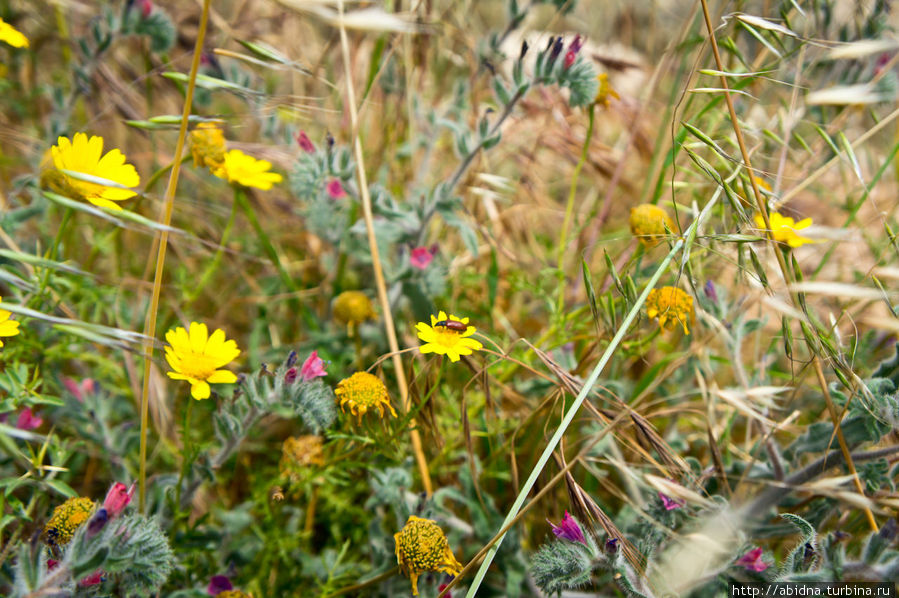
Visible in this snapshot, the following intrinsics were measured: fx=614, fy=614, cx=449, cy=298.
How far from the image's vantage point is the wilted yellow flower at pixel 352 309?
1.64 meters

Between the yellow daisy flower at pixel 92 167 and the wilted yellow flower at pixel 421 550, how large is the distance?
0.83 meters

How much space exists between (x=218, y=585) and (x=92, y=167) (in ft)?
3.00

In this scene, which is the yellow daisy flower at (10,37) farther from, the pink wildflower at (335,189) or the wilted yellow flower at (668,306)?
the wilted yellow flower at (668,306)

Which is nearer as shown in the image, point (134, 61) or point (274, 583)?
point (274, 583)

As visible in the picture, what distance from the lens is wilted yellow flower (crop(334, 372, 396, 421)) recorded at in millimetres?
1219

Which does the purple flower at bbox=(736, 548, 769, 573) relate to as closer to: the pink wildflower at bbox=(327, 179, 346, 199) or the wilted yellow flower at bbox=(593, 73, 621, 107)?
the wilted yellow flower at bbox=(593, 73, 621, 107)

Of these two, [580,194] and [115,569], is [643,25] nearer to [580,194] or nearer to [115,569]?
[580,194]

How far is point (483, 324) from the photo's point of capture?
204 cm

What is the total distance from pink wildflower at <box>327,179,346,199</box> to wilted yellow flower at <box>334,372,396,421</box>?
2.24ft

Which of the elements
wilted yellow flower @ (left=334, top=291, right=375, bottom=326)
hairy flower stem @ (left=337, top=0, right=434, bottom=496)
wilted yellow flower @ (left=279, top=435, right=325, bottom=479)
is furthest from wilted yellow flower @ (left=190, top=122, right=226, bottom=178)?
wilted yellow flower @ (left=279, top=435, right=325, bottom=479)

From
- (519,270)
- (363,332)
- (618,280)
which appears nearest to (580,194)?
(519,270)

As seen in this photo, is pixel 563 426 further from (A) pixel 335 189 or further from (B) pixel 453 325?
(A) pixel 335 189

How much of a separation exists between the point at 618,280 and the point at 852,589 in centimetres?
71

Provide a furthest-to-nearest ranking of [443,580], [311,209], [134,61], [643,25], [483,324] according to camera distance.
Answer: [643,25]
[134,61]
[483,324]
[311,209]
[443,580]
